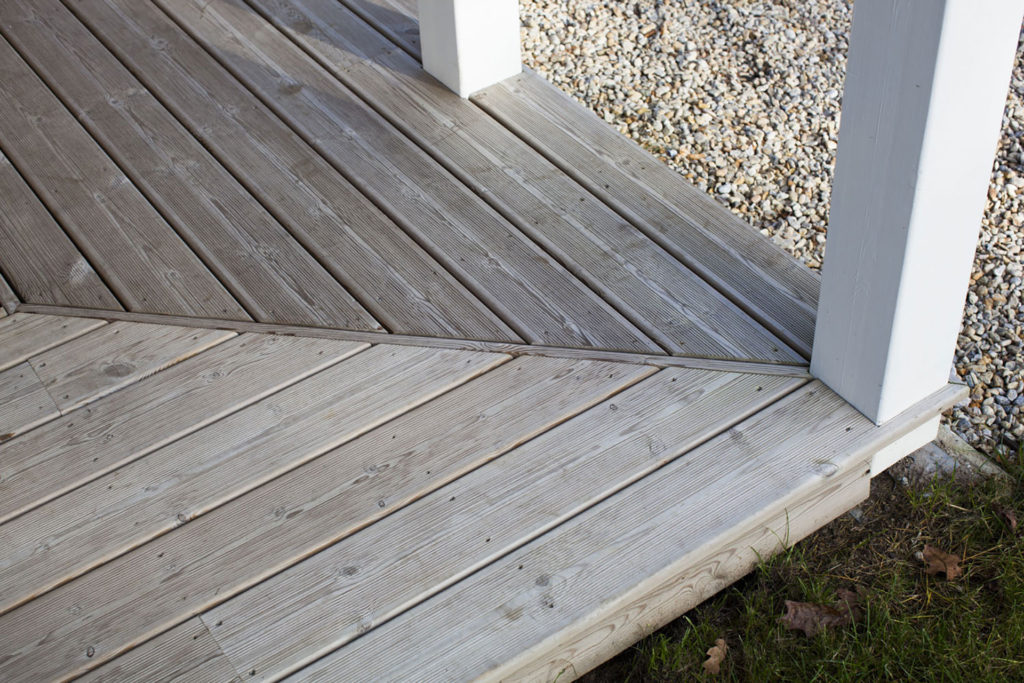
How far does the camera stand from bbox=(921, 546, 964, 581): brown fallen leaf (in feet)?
5.82

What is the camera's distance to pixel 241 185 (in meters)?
2.25

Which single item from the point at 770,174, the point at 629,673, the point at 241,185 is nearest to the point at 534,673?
the point at 629,673

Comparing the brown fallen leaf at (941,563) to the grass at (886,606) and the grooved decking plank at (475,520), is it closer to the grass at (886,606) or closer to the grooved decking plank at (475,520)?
the grass at (886,606)

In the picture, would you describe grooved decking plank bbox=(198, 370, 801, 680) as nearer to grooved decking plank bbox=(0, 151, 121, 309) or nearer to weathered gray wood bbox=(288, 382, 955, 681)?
weathered gray wood bbox=(288, 382, 955, 681)

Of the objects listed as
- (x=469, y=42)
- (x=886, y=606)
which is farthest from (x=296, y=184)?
(x=886, y=606)

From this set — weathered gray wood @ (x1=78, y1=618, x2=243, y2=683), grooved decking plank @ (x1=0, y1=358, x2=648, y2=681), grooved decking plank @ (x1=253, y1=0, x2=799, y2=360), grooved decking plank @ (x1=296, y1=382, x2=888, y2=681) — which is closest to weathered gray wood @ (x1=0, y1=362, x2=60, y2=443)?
grooved decking plank @ (x1=0, y1=358, x2=648, y2=681)

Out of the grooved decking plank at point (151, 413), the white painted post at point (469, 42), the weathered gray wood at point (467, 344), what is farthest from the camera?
the white painted post at point (469, 42)

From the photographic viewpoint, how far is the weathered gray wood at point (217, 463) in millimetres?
1617

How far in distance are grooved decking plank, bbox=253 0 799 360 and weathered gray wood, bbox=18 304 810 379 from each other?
1.0 inches

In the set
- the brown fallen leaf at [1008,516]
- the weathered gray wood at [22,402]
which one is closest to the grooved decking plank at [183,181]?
the weathered gray wood at [22,402]

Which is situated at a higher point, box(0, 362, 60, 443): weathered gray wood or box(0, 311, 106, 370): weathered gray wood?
box(0, 311, 106, 370): weathered gray wood

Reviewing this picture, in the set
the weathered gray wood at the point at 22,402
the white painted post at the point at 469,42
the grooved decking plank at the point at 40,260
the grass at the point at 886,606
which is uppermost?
the white painted post at the point at 469,42

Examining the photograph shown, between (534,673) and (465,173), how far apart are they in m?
1.12

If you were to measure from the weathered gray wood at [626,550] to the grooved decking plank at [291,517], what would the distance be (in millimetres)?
196
